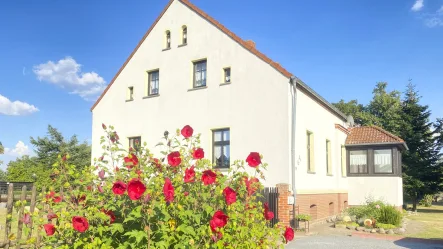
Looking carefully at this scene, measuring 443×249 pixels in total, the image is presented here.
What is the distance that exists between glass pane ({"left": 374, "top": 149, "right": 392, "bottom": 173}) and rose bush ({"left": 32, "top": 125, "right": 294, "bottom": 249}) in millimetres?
18885

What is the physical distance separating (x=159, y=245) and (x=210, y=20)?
14592mm

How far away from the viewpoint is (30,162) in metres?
42.7

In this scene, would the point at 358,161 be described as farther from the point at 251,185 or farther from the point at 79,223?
the point at 79,223

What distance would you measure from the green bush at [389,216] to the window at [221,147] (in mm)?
6425

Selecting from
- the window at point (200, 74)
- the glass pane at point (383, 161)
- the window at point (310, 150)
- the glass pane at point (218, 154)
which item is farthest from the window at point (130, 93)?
the glass pane at point (383, 161)

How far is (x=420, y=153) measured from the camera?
27984mm

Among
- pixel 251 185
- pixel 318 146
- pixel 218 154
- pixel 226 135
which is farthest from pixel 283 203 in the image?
pixel 251 185

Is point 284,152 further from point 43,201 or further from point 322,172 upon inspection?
point 43,201

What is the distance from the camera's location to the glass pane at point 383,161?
2121 cm

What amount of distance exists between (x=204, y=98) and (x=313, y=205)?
6.74 m

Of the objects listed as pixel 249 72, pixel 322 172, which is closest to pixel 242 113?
pixel 249 72

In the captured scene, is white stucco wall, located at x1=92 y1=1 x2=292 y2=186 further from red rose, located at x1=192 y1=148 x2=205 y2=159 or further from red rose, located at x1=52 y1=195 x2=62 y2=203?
red rose, located at x1=52 y1=195 x2=62 y2=203

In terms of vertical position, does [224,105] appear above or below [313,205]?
above

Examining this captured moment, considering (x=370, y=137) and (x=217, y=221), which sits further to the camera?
(x=370, y=137)
